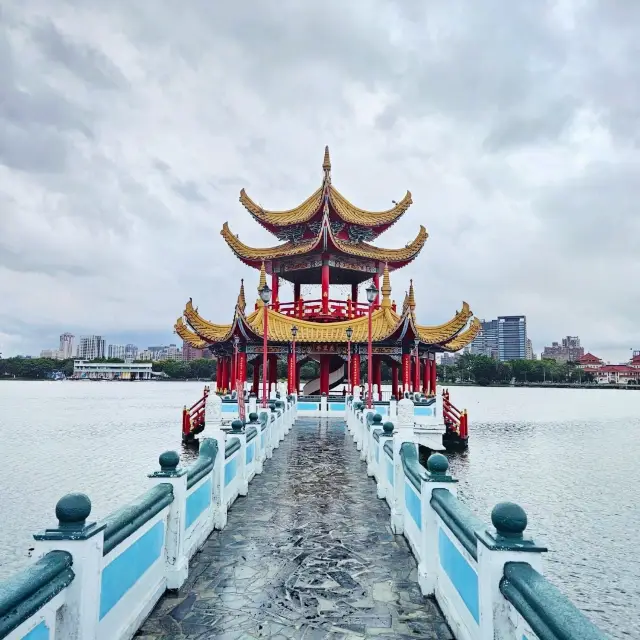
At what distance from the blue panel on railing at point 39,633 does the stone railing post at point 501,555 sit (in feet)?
8.72

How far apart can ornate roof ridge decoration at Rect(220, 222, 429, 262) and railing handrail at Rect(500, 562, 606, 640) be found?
1107 inches

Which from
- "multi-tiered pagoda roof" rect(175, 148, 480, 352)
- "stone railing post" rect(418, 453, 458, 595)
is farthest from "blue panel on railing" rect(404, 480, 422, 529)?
"multi-tiered pagoda roof" rect(175, 148, 480, 352)

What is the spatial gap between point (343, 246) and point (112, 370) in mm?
176743

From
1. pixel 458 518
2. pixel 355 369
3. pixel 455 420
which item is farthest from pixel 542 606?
pixel 455 420

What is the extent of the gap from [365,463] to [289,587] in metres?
8.00

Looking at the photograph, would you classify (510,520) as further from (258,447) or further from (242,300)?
(242,300)

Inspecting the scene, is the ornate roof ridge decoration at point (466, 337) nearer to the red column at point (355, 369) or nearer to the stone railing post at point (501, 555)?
the red column at point (355, 369)

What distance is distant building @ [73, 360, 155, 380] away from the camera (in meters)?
184

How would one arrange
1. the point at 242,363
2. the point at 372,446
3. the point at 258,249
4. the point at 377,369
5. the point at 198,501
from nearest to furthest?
1. the point at 198,501
2. the point at 372,446
3. the point at 242,363
4. the point at 377,369
5. the point at 258,249

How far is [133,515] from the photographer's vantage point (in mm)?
4293

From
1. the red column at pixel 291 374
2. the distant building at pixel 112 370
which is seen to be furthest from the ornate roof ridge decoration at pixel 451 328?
the distant building at pixel 112 370

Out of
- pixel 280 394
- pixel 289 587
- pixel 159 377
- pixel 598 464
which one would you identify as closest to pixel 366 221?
pixel 280 394

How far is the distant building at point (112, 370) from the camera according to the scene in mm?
184125

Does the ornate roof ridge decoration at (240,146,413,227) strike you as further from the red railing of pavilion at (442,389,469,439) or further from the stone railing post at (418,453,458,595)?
the stone railing post at (418,453,458,595)
